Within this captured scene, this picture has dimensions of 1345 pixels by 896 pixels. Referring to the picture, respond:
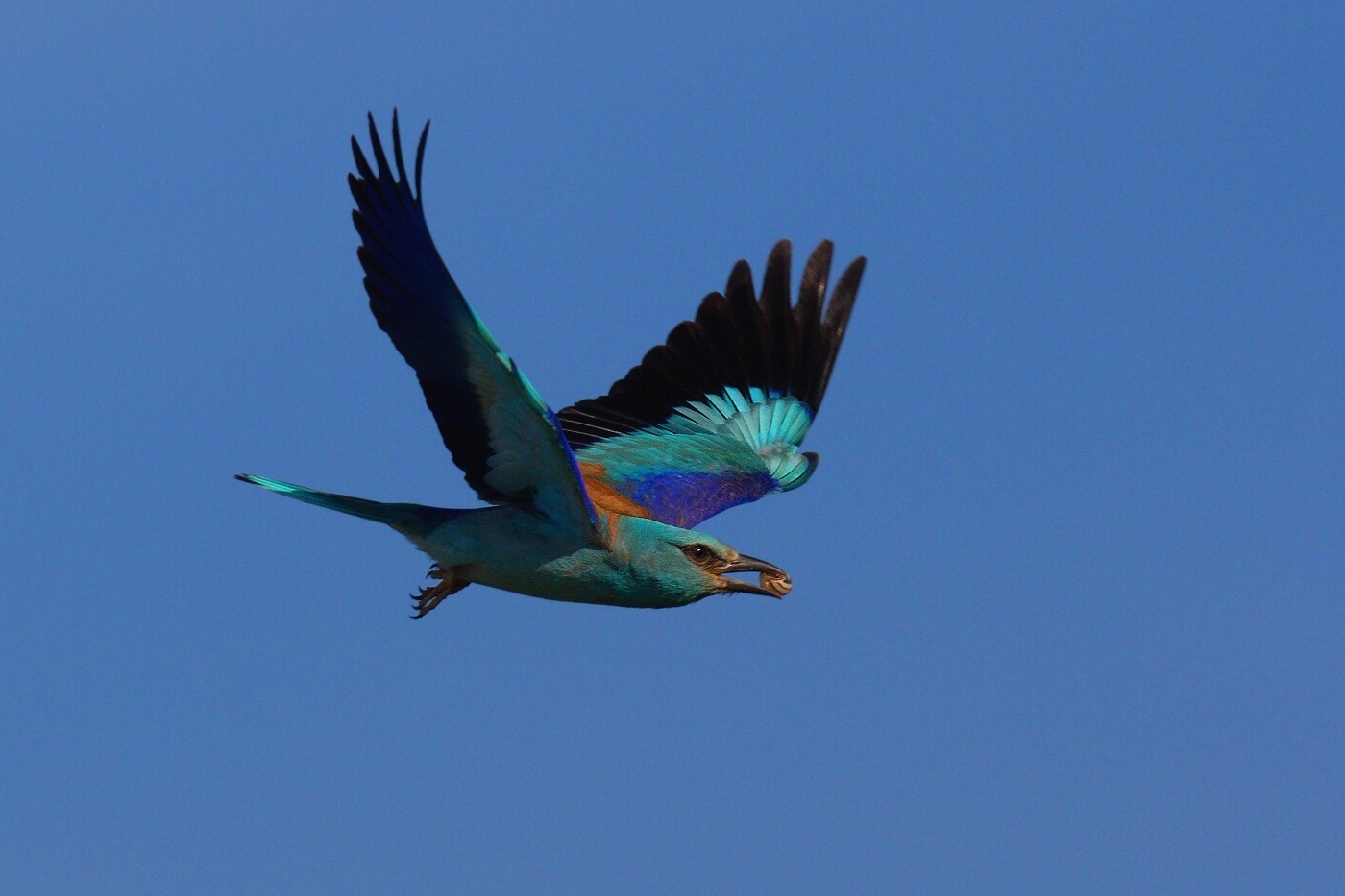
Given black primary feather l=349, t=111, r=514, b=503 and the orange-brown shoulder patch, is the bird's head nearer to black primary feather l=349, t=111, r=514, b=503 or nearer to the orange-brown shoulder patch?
the orange-brown shoulder patch

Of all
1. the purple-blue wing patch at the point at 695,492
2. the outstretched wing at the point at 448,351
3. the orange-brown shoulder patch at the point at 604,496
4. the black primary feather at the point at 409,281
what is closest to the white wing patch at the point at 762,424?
the purple-blue wing patch at the point at 695,492

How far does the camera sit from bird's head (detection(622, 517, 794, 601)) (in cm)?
1095

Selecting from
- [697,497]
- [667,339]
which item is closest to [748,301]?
[667,339]

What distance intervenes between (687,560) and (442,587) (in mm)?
1507

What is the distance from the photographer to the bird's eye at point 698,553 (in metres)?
11.1

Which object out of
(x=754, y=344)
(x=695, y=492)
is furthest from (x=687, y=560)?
(x=754, y=344)

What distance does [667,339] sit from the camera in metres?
14.0

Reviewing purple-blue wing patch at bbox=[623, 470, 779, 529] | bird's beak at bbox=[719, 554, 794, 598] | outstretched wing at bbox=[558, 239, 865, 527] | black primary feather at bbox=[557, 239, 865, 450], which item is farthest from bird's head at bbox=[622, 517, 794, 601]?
black primary feather at bbox=[557, 239, 865, 450]

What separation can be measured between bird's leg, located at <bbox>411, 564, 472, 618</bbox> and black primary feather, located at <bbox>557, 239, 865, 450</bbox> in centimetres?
308

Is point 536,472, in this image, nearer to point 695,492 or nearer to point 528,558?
point 528,558

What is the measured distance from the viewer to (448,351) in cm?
1020

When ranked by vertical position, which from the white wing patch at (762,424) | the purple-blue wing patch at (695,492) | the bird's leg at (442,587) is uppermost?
the white wing patch at (762,424)

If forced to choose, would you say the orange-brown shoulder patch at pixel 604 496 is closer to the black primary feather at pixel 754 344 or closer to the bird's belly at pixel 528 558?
the bird's belly at pixel 528 558

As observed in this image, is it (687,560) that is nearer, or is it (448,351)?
(448,351)
